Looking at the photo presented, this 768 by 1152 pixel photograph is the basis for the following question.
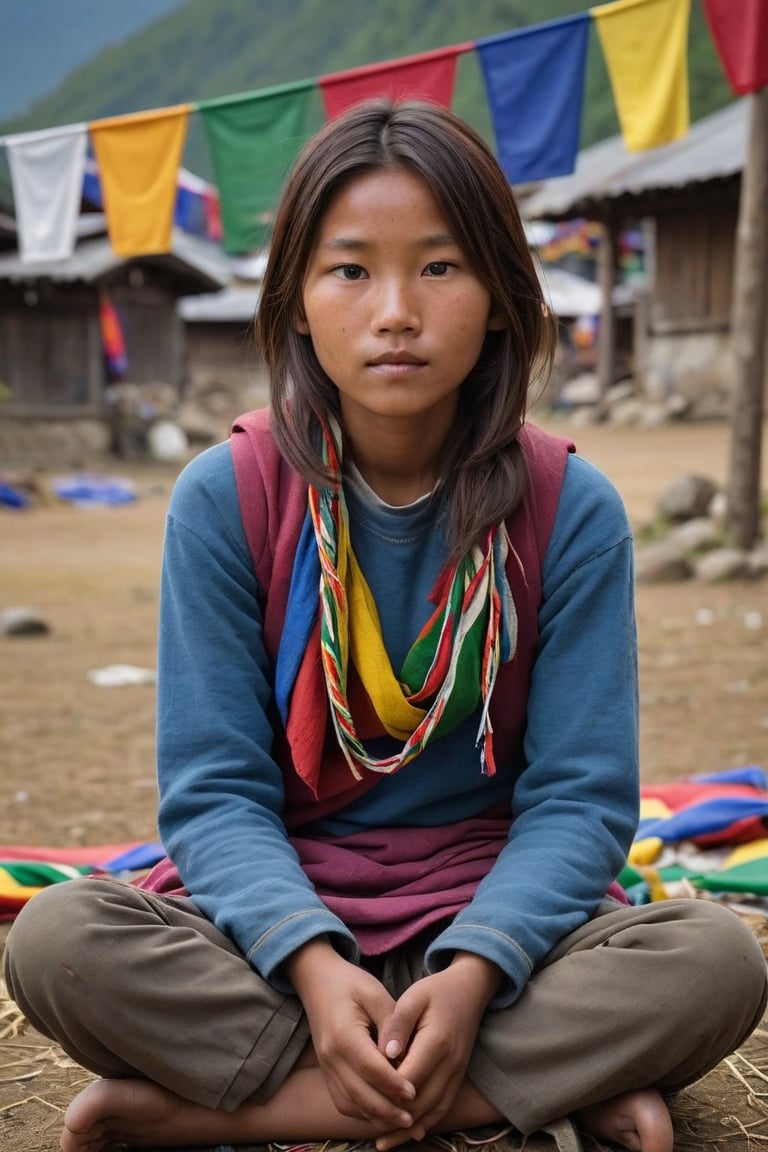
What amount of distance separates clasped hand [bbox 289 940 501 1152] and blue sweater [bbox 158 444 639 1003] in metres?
0.12

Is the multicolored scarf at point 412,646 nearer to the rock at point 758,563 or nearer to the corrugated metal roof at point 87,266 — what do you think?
the rock at point 758,563

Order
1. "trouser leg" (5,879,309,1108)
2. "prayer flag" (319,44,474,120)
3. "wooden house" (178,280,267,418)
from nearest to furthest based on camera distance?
1. "trouser leg" (5,879,309,1108)
2. "prayer flag" (319,44,474,120)
3. "wooden house" (178,280,267,418)

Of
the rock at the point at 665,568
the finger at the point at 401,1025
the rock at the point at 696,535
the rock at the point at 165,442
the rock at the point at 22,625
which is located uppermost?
the finger at the point at 401,1025

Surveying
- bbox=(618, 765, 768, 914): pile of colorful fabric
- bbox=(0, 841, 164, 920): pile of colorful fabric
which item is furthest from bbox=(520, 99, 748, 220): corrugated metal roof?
bbox=(0, 841, 164, 920): pile of colorful fabric

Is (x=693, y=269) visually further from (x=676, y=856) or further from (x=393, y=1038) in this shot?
(x=393, y=1038)

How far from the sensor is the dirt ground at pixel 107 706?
235cm

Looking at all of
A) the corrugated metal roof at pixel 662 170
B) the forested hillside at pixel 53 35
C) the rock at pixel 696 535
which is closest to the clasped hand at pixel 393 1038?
the rock at pixel 696 535

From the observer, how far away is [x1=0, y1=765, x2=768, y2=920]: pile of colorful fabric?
2900mm

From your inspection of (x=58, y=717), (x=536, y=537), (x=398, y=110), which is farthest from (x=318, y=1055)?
(x=58, y=717)

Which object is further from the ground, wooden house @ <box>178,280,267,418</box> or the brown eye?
the brown eye

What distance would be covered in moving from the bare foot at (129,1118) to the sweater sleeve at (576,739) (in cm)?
39

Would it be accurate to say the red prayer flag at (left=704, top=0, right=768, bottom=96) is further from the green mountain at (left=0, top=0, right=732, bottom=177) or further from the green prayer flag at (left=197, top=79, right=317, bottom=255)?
the green mountain at (left=0, top=0, right=732, bottom=177)

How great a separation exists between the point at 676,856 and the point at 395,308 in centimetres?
180

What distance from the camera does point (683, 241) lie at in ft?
62.8
